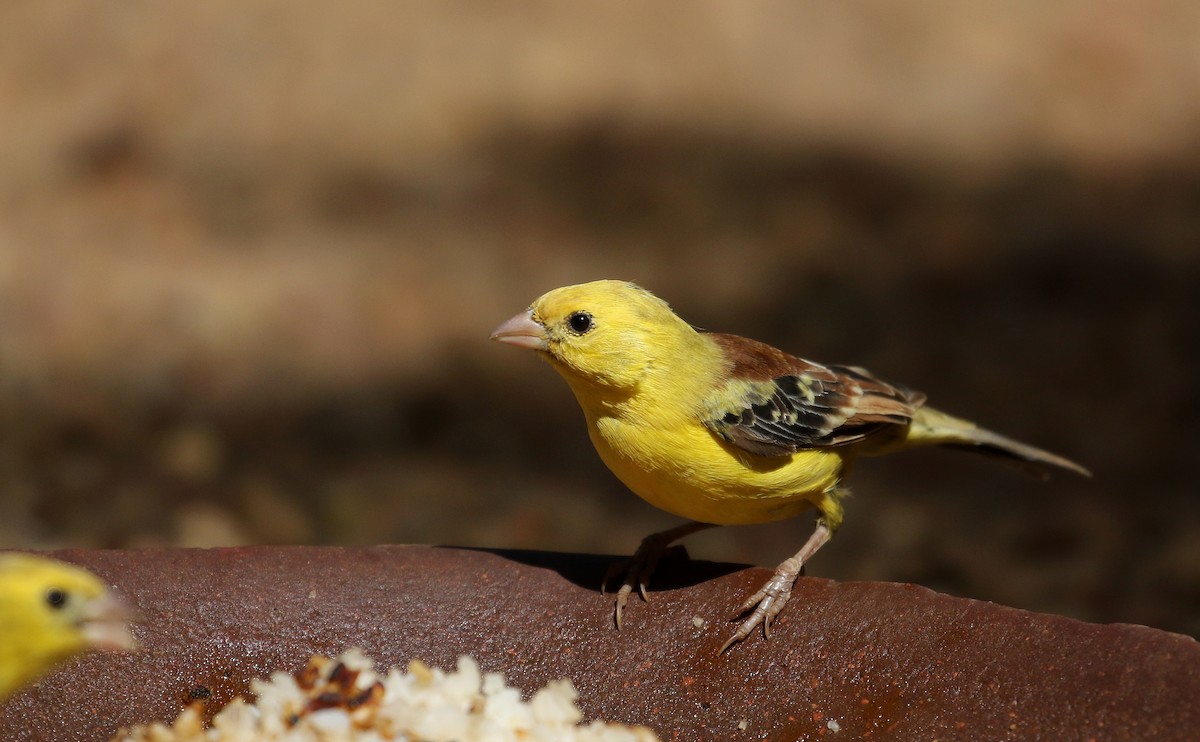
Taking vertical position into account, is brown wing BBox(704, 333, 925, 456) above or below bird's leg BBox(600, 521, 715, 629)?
above

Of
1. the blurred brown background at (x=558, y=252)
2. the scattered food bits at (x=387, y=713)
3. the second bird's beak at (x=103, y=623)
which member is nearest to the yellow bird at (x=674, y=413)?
the scattered food bits at (x=387, y=713)

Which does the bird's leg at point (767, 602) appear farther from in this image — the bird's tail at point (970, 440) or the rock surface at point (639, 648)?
the bird's tail at point (970, 440)

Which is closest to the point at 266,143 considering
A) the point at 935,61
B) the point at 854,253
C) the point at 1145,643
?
the point at 854,253

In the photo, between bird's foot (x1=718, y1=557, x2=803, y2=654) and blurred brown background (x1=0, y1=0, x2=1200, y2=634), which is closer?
bird's foot (x1=718, y1=557, x2=803, y2=654)

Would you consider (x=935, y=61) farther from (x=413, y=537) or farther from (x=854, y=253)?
(x=413, y=537)

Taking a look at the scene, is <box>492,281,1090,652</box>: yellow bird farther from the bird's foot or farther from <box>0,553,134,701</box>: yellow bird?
<box>0,553,134,701</box>: yellow bird

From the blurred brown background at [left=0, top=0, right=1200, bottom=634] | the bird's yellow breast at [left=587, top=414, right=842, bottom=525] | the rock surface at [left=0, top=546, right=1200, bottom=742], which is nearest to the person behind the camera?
the rock surface at [left=0, top=546, right=1200, bottom=742]

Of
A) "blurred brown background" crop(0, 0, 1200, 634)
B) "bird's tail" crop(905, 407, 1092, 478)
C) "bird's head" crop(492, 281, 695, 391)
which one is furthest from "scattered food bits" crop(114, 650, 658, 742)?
"blurred brown background" crop(0, 0, 1200, 634)

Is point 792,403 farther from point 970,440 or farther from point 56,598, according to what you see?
point 56,598
